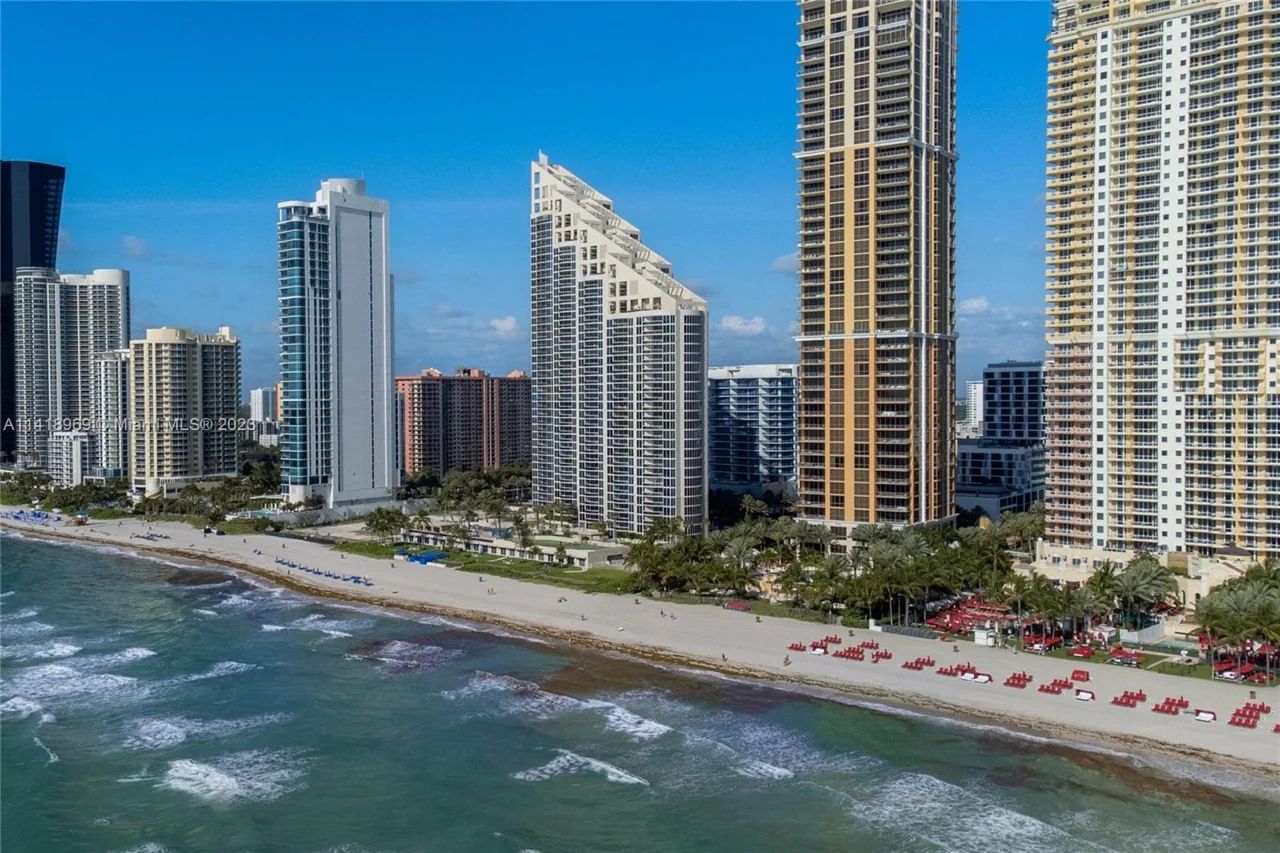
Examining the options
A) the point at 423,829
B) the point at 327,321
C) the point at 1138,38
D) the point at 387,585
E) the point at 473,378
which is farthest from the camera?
the point at 473,378

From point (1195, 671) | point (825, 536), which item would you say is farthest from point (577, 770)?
point (825, 536)

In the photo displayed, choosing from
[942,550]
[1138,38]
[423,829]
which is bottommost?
[423,829]

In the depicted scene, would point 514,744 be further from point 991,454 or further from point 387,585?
point 991,454

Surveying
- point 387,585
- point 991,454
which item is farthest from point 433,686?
point 991,454

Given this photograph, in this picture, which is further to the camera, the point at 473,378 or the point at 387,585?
the point at 473,378

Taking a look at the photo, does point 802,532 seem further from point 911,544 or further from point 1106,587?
point 1106,587

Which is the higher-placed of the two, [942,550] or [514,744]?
[942,550]

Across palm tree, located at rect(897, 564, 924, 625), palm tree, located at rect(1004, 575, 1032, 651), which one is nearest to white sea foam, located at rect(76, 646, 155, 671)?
palm tree, located at rect(897, 564, 924, 625)
